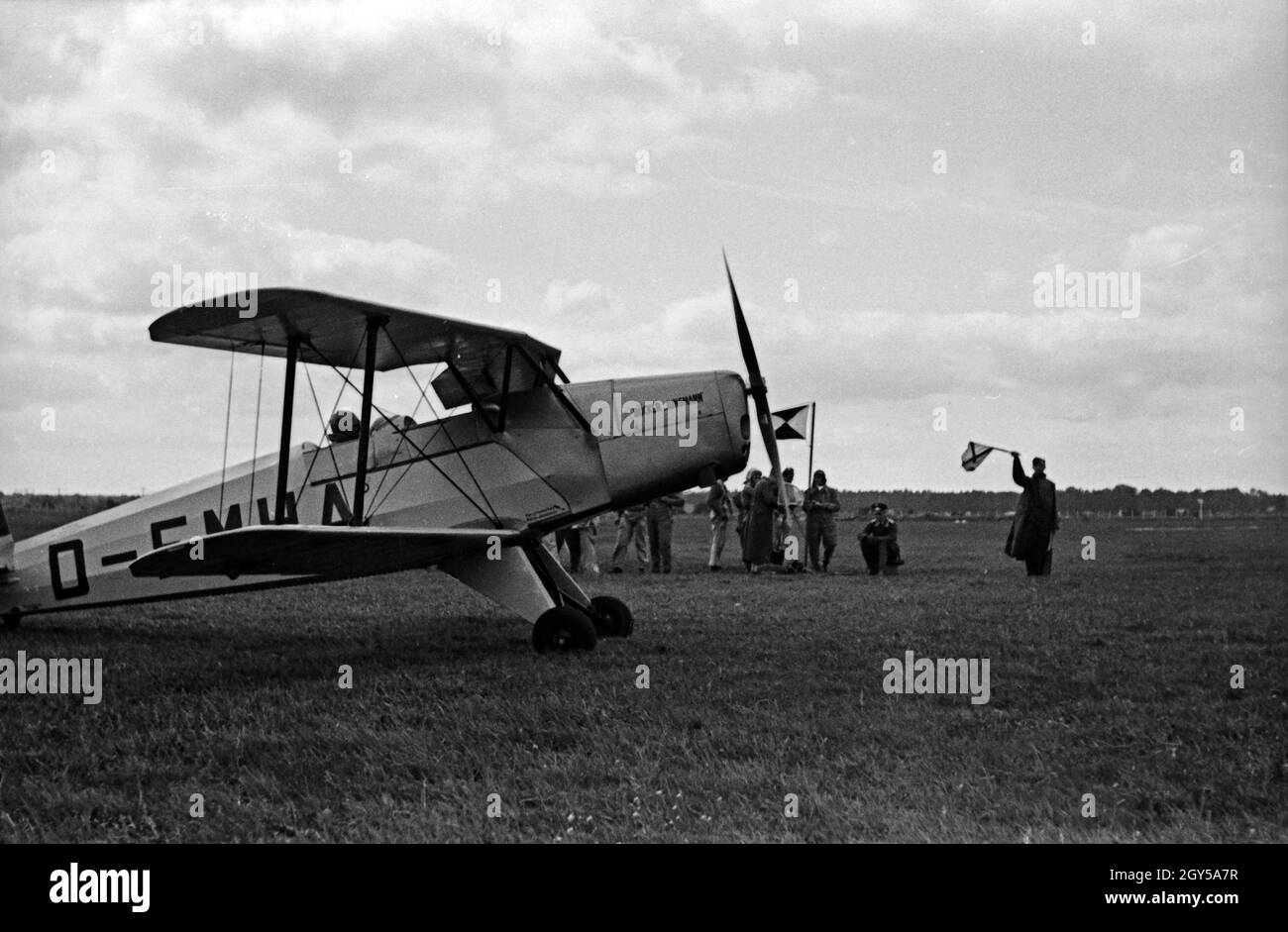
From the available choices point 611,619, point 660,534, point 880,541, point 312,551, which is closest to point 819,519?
point 880,541

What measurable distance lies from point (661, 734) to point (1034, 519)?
459 inches

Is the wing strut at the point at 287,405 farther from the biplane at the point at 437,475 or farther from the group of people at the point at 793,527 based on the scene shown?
the group of people at the point at 793,527

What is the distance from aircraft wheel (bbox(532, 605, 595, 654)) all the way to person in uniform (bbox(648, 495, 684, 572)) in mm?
9070

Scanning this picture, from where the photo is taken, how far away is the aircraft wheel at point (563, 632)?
8.69 m

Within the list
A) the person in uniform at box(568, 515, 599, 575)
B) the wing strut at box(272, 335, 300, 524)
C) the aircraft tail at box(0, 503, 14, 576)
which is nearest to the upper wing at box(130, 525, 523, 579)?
the wing strut at box(272, 335, 300, 524)

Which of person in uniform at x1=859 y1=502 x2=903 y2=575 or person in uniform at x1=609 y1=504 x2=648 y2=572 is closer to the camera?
person in uniform at x1=859 y1=502 x2=903 y2=575

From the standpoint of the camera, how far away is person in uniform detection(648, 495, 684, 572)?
59.1ft

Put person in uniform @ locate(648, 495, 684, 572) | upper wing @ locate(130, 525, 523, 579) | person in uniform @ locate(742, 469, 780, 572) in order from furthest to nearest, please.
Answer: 1. person in uniform @ locate(742, 469, 780, 572)
2. person in uniform @ locate(648, 495, 684, 572)
3. upper wing @ locate(130, 525, 523, 579)

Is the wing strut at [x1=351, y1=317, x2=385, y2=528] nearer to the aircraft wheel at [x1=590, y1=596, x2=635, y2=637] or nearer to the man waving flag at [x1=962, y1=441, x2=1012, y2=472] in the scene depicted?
the aircraft wheel at [x1=590, y1=596, x2=635, y2=637]

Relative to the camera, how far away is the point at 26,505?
49219 millimetres
